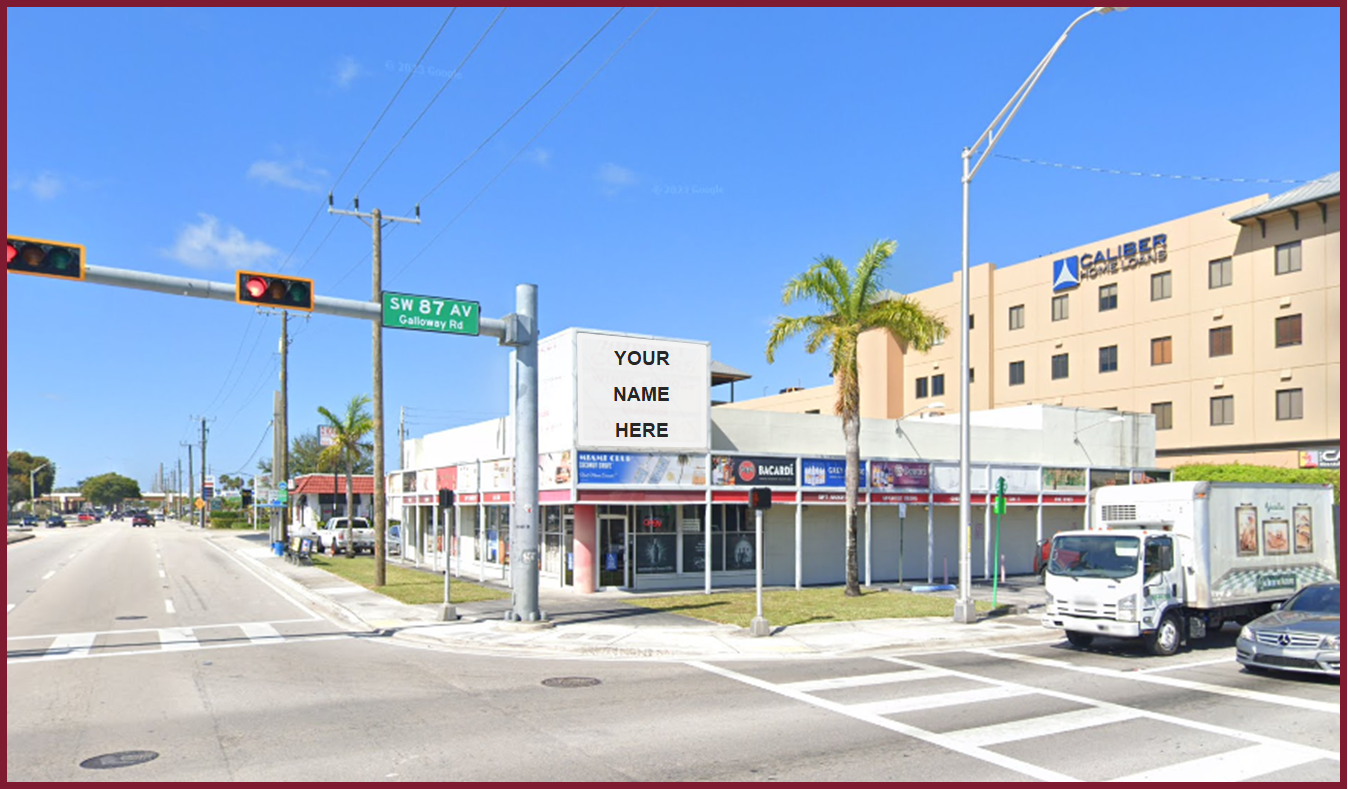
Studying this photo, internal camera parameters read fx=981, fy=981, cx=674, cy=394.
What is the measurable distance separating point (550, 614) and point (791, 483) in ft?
27.9

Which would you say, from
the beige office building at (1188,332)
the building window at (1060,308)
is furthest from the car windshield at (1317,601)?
the building window at (1060,308)

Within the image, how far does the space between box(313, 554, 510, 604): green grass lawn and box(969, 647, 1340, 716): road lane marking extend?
12.8 meters

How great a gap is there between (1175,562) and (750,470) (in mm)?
11537

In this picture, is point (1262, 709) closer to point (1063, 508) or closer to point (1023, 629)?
point (1023, 629)

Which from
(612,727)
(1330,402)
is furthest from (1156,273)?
(612,727)

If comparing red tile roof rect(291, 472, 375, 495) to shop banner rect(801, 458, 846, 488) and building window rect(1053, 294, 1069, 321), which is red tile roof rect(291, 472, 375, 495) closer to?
shop banner rect(801, 458, 846, 488)

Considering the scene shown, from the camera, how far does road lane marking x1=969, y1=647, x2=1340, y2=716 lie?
39.1 ft

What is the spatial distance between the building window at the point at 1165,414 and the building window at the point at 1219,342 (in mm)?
3344

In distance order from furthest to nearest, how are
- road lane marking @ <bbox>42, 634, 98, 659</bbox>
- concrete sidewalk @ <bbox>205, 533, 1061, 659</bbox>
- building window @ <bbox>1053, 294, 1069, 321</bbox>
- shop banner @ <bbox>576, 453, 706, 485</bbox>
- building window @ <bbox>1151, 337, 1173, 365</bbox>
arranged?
building window @ <bbox>1053, 294, 1069, 321</bbox> → building window @ <bbox>1151, 337, 1173, 365</bbox> → shop banner @ <bbox>576, 453, 706, 485</bbox> → concrete sidewalk @ <bbox>205, 533, 1061, 659</bbox> → road lane marking @ <bbox>42, 634, 98, 659</bbox>

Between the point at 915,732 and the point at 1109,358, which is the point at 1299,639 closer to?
the point at 915,732

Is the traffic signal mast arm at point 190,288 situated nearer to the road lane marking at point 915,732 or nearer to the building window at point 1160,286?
the road lane marking at point 915,732

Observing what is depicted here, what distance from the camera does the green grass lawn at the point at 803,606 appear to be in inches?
813

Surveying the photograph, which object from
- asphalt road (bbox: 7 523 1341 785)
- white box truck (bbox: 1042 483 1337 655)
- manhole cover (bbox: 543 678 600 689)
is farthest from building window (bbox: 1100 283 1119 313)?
manhole cover (bbox: 543 678 600 689)

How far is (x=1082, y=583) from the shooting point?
16516 mm
